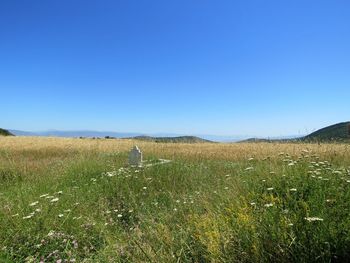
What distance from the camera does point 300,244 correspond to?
3.34m

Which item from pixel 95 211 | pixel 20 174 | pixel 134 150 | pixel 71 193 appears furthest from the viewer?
pixel 134 150

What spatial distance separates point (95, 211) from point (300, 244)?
3782 millimetres

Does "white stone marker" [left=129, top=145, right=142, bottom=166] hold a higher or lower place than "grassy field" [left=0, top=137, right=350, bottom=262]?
higher

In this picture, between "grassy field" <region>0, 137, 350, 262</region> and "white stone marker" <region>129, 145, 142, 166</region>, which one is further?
"white stone marker" <region>129, 145, 142, 166</region>

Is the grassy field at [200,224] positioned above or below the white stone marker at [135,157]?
below

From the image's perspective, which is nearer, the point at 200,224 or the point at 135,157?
the point at 200,224

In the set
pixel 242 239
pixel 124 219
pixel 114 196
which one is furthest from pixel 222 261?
pixel 114 196

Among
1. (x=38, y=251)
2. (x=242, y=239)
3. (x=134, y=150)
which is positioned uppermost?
(x=134, y=150)

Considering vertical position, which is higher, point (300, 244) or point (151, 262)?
point (300, 244)

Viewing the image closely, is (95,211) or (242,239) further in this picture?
(95,211)

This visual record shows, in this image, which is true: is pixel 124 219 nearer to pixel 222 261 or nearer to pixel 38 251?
pixel 38 251

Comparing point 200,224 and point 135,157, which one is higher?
point 135,157

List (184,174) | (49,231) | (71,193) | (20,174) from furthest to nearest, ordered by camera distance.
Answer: (20,174) → (184,174) → (71,193) → (49,231)

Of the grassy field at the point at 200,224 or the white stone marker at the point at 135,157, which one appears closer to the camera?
the grassy field at the point at 200,224
